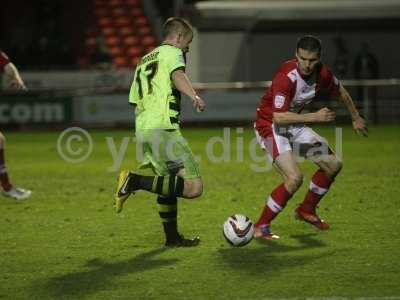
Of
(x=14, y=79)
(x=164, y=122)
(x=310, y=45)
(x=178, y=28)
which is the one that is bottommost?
(x=164, y=122)

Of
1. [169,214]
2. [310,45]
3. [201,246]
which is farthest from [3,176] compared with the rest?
[310,45]

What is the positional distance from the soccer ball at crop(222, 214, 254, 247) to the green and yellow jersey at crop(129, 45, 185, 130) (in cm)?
100

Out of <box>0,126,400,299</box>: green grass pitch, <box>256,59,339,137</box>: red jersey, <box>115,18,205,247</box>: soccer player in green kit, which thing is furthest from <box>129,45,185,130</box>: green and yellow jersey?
<box>0,126,400,299</box>: green grass pitch

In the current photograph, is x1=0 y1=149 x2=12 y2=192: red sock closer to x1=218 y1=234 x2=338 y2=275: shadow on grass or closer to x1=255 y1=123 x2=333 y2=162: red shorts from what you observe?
x1=255 y1=123 x2=333 y2=162: red shorts

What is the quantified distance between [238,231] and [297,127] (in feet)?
4.83

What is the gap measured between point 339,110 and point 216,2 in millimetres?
4808

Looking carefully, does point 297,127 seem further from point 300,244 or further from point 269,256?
point 269,256

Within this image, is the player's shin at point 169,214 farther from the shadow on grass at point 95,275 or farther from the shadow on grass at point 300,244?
the shadow on grass at point 300,244

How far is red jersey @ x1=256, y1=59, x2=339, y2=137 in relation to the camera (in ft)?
26.4

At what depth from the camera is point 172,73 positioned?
7.64 m

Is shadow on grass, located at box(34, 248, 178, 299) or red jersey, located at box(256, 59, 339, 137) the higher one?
red jersey, located at box(256, 59, 339, 137)

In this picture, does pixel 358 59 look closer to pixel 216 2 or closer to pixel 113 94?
pixel 216 2

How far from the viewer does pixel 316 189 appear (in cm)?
885

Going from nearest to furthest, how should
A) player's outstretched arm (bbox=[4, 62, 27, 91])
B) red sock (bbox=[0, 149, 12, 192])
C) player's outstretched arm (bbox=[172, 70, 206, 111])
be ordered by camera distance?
player's outstretched arm (bbox=[172, 70, 206, 111]) < player's outstretched arm (bbox=[4, 62, 27, 91]) < red sock (bbox=[0, 149, 12, 192])
